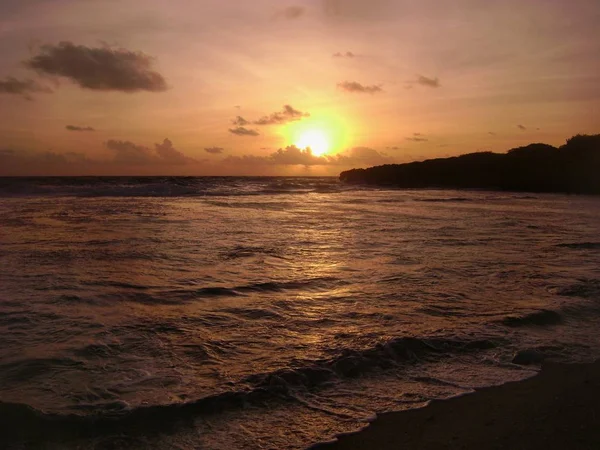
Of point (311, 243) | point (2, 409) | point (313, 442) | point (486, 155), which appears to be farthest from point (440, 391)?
point (486, 155)

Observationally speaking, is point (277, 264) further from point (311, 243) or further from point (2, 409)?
point (2, 409)

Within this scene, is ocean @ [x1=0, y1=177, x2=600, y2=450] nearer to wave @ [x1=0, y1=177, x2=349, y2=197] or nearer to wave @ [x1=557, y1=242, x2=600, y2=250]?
wave @ [x1=557, y1=242, x2=600, y2=250]

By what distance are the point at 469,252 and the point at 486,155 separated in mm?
54516

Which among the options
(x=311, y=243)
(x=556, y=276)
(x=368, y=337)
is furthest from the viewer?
(x=311, y=243)

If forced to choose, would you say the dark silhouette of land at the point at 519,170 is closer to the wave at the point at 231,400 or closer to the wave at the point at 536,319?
the wave at the point at 536,319

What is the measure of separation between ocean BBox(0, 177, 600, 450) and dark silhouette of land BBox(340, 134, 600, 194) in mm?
35630

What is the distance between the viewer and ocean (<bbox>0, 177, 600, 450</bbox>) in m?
3.65

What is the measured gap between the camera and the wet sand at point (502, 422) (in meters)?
3.38

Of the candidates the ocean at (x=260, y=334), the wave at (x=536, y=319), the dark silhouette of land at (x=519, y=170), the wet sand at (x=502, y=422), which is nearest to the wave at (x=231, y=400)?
the ocean at (x=260, y=334)

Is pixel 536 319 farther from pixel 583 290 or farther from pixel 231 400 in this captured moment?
pixel 231 400

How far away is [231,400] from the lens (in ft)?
12.9

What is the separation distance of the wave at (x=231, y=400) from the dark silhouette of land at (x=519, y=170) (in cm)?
4019

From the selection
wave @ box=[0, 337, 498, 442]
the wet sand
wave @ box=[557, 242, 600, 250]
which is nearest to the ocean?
wave @ box=[0, 337, 498, 442]

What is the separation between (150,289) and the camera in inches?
288
